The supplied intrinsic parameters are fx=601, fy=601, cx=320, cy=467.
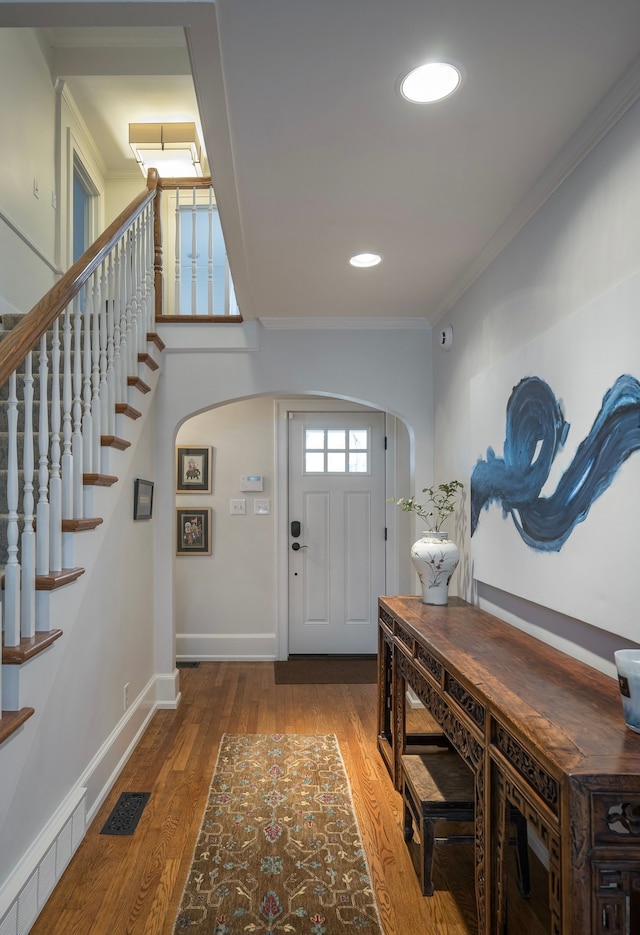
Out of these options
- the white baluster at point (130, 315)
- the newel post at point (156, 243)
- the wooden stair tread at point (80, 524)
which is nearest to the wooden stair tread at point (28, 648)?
the wooden stair tread at point (80, 524)

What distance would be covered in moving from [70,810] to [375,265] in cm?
266

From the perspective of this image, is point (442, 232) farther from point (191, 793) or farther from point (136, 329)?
point (191, 793)

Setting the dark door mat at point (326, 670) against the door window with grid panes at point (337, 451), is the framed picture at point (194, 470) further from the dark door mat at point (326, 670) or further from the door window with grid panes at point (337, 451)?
the dark door mat at point (326, 670)

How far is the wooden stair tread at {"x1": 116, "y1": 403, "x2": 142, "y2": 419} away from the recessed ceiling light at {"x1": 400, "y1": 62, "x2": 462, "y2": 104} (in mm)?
1849

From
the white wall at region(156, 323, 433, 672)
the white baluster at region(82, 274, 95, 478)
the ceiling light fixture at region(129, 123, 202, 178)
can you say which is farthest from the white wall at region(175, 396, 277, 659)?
the white baluster at region(82, 274, 95, 478)

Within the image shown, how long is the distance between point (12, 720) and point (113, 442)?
1.33 m

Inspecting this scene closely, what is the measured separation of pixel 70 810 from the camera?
2236 mm

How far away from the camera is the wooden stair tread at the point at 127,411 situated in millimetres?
2879

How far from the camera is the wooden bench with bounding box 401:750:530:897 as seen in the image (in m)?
2.03

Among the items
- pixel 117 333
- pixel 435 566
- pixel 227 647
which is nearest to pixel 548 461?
pixel 435 566

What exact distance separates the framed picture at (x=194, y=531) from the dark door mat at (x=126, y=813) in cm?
235

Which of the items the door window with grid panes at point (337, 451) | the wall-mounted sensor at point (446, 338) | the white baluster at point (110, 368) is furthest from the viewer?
the door window with grid panes at point (337, 451)

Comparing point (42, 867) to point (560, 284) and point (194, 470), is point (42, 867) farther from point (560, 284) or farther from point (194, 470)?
point (194, 470)

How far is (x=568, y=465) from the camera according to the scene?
6.27 feet
